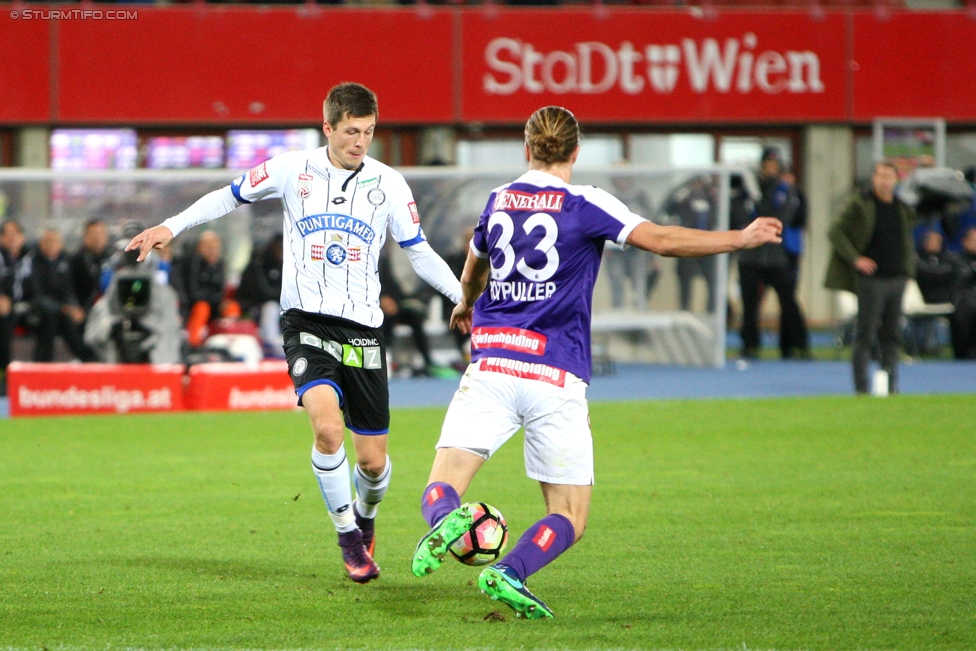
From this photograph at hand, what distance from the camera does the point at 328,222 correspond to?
19.4 feet

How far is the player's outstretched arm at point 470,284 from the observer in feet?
16.9

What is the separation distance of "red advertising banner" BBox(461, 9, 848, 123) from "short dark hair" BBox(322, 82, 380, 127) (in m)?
15.0

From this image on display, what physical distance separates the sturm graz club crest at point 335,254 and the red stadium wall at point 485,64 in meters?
14.3

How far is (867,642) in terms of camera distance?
187 inches

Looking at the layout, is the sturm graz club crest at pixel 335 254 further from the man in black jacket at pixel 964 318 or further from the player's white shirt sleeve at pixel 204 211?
the man in black jacket at pixel 964 318

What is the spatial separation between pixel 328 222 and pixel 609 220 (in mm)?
1548

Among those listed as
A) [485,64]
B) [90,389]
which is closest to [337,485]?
[90,389]

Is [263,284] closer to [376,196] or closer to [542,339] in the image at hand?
[376,196]

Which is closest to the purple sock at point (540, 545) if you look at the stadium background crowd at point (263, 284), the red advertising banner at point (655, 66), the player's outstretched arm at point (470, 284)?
the player's outstretched arm at point (470, 284)

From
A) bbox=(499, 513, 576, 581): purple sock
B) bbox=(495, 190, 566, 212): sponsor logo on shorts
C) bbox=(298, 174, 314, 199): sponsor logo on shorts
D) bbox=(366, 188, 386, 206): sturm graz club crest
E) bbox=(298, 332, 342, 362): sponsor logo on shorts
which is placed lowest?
bbox=(499, 513, 576, 581): purple sock

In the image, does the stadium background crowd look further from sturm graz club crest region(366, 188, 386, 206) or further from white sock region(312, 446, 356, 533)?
white sock region(312, 446, 356, 533)

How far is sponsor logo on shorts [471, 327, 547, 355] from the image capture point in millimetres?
4941

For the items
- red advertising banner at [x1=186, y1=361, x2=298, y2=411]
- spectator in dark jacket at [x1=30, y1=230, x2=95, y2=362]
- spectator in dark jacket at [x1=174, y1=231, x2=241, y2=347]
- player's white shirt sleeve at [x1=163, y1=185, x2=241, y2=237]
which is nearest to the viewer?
player's white shirt sleeve at [x1=163, y1=185, x2=241, y2=237]

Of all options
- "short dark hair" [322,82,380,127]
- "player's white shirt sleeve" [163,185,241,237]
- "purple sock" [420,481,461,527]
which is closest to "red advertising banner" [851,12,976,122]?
"short dark hair" [322,82,380,127]
